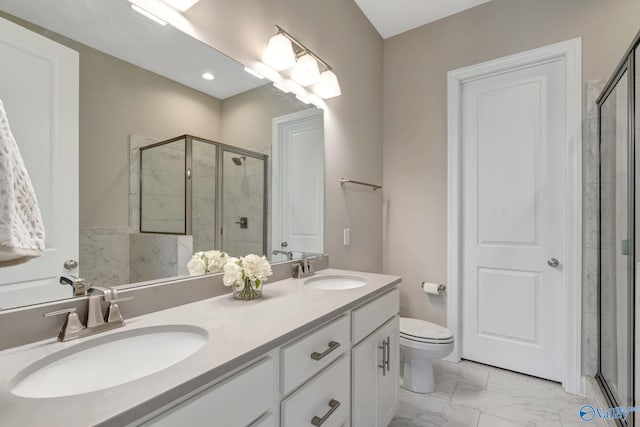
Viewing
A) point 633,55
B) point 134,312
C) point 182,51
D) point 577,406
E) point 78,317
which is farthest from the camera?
point 577,406

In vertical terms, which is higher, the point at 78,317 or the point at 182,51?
the point at 182,51

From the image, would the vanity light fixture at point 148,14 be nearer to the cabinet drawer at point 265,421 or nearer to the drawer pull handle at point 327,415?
the cabinet drawer at point 265,421

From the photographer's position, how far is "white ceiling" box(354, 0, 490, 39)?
230cm

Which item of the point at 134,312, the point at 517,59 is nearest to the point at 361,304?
the point at 134,312

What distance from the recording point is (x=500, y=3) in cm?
225

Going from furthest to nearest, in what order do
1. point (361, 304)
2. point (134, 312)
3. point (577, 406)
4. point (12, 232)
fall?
point (577, 406), point (361, 304), point (134, 312), point (12, 232)

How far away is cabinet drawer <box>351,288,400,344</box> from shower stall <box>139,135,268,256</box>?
0.59 meters

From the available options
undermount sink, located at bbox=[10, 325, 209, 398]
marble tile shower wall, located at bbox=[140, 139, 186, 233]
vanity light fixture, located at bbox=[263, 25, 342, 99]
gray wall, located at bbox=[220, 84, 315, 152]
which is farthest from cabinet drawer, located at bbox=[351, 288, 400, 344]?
vanity light fixture, located at bbox=[263, 25, 342, 99]

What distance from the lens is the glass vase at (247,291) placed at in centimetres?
120

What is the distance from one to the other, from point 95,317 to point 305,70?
152 cm

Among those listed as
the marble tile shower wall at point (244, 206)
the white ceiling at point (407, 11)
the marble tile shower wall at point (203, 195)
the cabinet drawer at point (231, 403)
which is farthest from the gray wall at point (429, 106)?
the cabinet drawer at point (231, 403)

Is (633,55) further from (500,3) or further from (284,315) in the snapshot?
(284,315)

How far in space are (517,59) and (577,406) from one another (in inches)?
89.9

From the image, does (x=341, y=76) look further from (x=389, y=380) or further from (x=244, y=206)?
(x=389, y=380)
